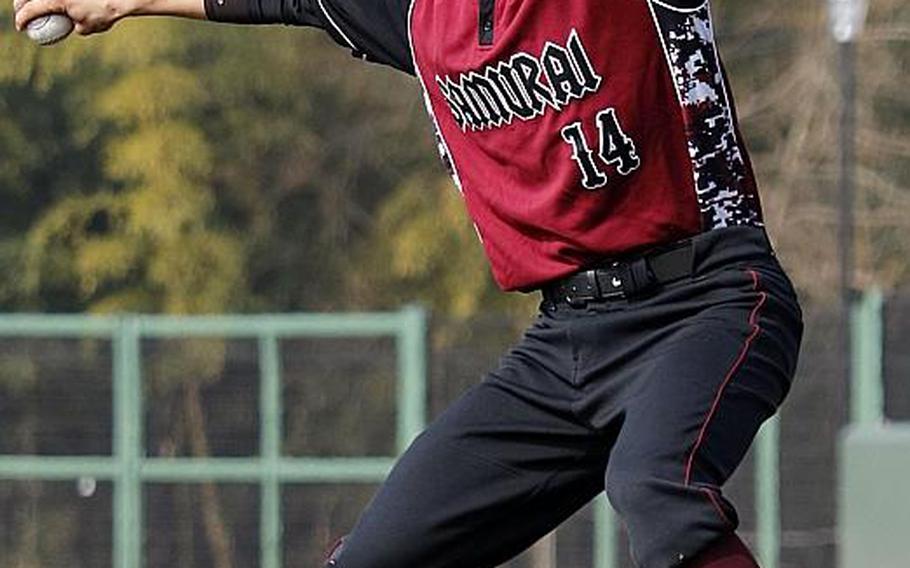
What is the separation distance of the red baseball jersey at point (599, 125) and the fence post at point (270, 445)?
8.87m

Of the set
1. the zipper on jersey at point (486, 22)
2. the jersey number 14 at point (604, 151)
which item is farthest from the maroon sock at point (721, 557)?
the zipper on jersey at point (486, 22)

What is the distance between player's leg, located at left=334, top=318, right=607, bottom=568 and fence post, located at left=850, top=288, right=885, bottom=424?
8.17m

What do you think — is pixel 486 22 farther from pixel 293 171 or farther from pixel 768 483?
pixel 293 171

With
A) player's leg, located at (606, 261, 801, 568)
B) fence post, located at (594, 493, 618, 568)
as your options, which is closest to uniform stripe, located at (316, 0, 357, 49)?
player's leg, located at (606, 261, 801, 568)

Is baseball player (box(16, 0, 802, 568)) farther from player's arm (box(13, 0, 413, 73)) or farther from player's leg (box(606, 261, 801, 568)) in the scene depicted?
player's arm (box(13, 0, 413, 73))

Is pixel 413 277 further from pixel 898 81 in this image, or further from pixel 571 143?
pixel 571 143

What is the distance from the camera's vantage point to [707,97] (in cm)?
487

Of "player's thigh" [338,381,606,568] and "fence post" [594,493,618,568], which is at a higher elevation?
"fence post" [594,493,618,568]

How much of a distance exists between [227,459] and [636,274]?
30.6 feet

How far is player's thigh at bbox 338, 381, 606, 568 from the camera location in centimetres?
505

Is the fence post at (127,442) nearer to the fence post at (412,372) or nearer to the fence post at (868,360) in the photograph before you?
the fence post at (412,372)

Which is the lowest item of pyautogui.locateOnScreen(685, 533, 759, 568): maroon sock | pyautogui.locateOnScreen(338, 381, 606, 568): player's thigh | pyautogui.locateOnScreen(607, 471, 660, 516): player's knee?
pyautogui.locateOnScreen(685, 533, 759, 568): maroon sock

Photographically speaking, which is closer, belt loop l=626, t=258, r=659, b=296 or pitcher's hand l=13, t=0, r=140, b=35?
belt loop l=626, t=258, r=659, b=296

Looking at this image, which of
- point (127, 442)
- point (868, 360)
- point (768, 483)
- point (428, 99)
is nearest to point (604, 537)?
point (768, 483)
